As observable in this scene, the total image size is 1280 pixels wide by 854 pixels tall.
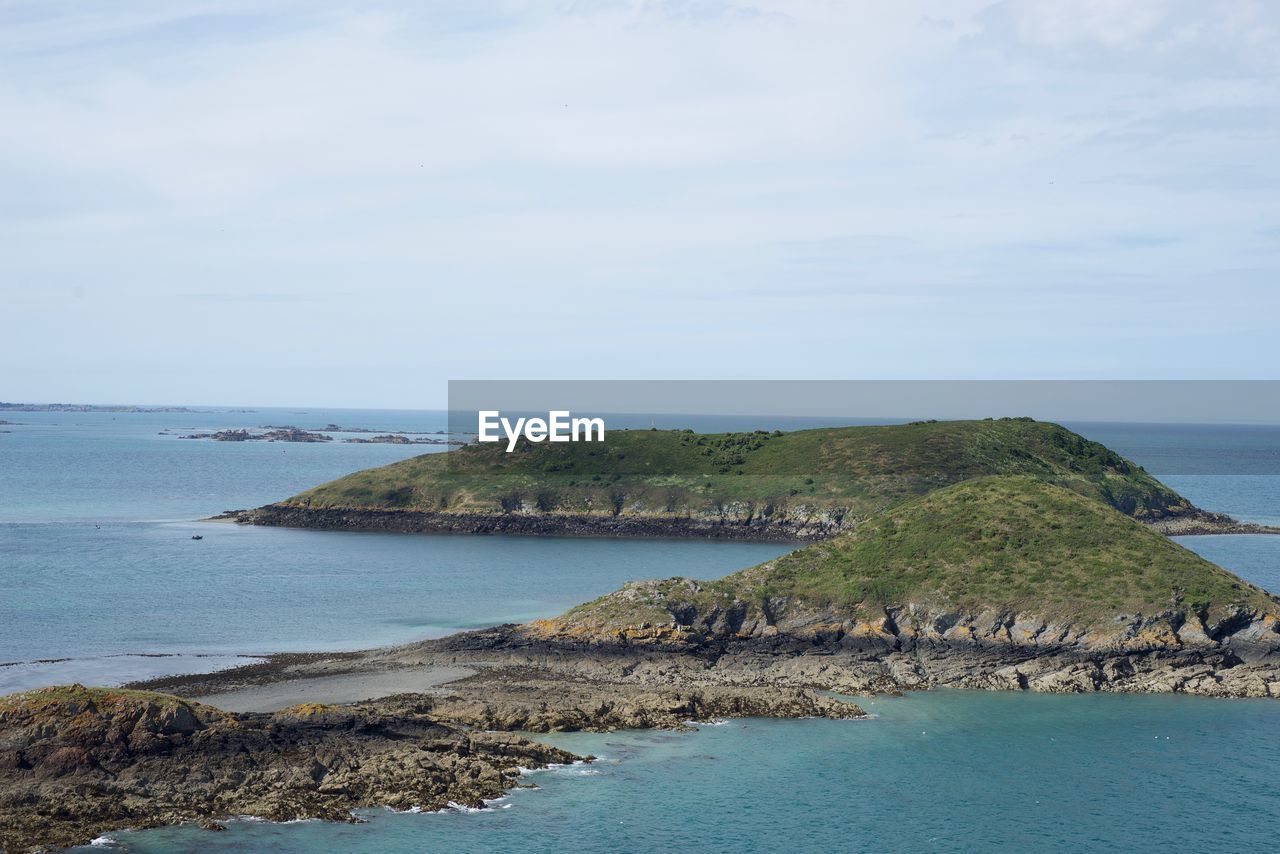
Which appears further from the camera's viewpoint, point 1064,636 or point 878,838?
point 1064,636

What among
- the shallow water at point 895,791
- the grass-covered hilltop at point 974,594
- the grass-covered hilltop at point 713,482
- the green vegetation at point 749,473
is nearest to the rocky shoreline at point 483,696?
the grass-covered hilltop at point 974,594

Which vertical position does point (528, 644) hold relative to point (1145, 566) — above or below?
below

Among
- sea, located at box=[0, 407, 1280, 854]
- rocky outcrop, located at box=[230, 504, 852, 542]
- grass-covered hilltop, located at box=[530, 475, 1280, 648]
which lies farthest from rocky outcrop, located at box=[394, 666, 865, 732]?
rocky outcrop, located at box=[230, 504, 852, 542]

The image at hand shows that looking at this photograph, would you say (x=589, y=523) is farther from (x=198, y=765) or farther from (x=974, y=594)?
(x=198, y=765)

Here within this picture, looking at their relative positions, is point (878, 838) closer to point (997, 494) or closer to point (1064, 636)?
point (1064, 636)

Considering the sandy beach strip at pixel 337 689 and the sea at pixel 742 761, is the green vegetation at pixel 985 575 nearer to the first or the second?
the sea at pixel 742 761

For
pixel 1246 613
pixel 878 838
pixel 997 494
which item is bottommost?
pixel 878 838

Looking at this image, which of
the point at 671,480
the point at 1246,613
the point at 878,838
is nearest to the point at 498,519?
the point at 671,480

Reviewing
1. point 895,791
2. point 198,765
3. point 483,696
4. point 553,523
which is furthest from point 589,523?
point 198,765
